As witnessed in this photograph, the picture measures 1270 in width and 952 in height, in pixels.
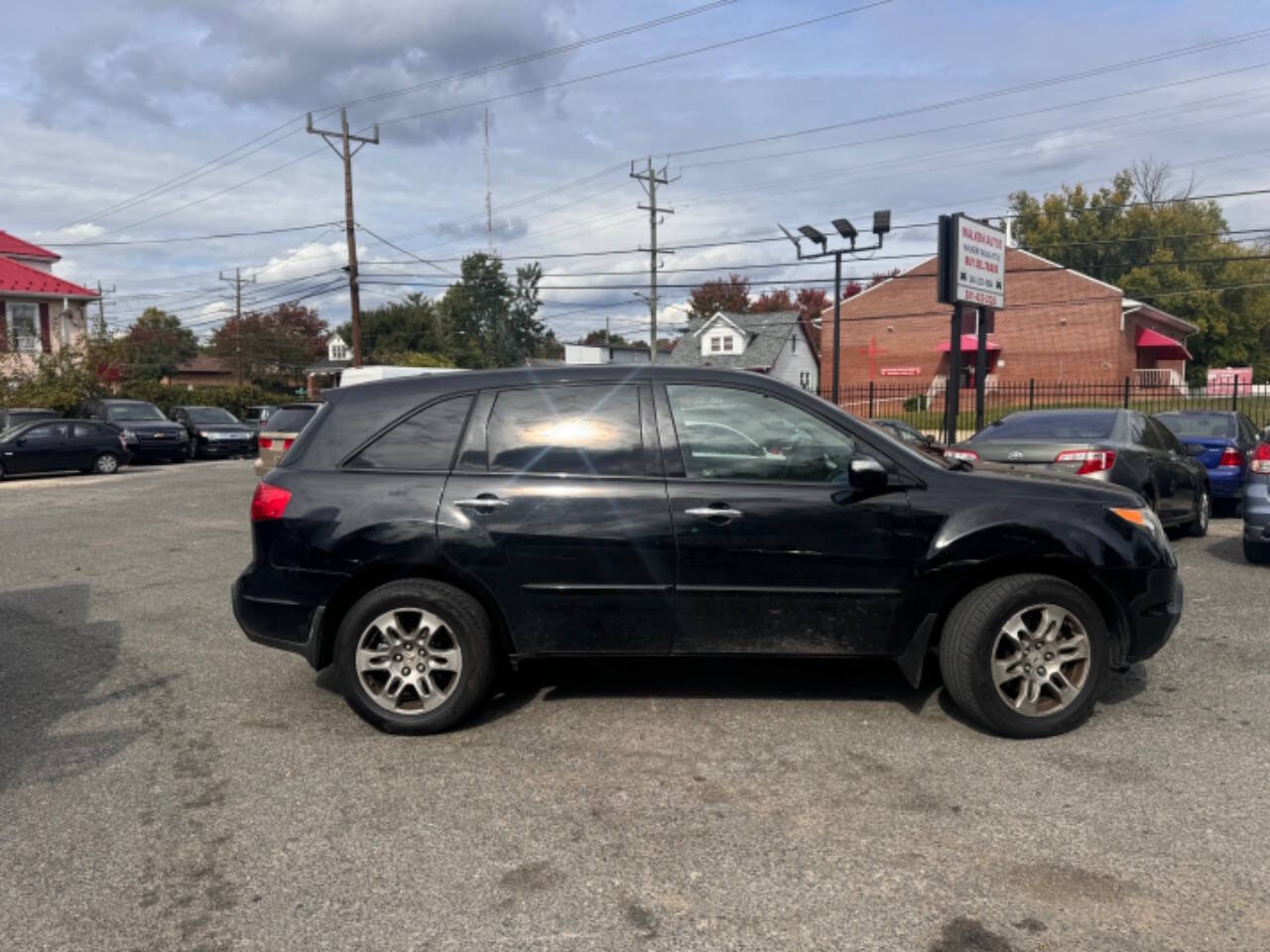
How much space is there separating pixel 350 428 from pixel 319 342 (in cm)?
8249

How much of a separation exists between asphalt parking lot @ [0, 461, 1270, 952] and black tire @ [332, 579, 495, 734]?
0.11 metres

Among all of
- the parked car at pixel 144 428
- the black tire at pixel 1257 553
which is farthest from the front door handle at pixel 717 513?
the parked car at pixel 144 428

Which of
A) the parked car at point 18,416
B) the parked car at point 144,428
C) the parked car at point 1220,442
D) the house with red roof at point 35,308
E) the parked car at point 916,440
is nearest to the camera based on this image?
the parked car at point 916,440

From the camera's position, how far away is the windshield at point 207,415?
1125 inches

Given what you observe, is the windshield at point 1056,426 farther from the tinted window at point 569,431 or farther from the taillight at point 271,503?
the taillight at point 271,503

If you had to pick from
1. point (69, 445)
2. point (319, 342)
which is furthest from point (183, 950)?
point (319, 342)

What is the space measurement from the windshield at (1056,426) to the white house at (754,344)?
1806 inches

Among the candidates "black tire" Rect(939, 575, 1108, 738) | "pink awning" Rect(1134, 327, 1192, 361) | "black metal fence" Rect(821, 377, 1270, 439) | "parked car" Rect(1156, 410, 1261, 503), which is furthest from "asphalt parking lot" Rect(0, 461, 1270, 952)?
"pink awning" Rect(1134, 327, 1192, 361)

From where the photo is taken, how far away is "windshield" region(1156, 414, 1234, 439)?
12.5m

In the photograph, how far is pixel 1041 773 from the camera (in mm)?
4016

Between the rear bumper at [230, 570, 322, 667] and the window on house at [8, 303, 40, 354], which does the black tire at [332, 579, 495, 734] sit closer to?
the rear bumper at [230, 570, 322, 667]

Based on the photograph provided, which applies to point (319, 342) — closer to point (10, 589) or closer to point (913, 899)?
point (10, 589)

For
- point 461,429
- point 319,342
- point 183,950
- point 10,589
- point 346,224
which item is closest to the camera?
point 183,950

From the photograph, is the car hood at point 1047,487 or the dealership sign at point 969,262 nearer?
the car hood at point 1047,487
